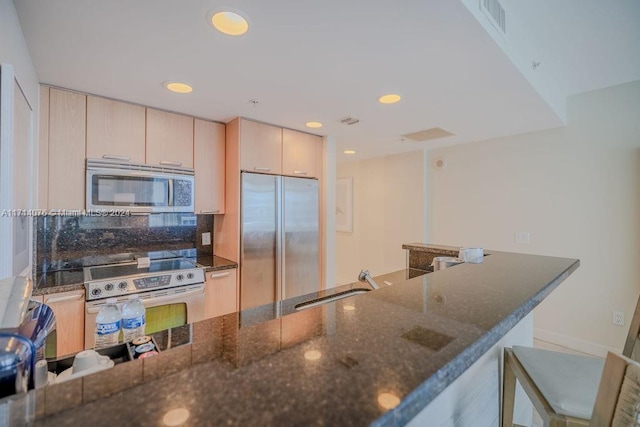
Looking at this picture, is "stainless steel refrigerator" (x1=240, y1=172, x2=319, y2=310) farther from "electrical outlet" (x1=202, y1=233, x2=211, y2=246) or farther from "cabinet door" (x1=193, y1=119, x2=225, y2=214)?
"electrical outlet" (x1=202, y1=233, x2=211, y2=246)

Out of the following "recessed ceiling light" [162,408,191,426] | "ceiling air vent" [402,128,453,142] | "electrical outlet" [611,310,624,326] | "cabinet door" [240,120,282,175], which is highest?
"ceiling air vent" [402,128,453,142]

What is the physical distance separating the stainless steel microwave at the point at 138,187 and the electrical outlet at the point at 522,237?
3454 millimetres

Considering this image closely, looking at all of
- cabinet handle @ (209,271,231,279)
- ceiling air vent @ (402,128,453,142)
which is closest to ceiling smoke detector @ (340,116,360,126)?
ceiling air vent @ (402,128,453,142)

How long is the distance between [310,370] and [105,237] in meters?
2.71

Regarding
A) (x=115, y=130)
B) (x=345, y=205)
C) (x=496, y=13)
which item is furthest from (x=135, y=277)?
(x=345, y=205)

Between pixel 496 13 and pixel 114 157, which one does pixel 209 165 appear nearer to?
pixel 114 157

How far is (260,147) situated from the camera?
2.80 metres

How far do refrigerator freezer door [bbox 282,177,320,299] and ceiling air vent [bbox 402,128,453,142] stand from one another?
126cm

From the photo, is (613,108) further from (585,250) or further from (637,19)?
(585,250)

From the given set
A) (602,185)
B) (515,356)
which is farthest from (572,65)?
(515,356)

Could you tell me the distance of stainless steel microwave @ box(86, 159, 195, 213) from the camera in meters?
2.19

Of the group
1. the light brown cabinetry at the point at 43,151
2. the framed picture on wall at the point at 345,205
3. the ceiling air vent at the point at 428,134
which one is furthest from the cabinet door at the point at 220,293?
the framed picture on wall at the point at 345,205

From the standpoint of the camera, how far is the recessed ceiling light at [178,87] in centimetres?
201

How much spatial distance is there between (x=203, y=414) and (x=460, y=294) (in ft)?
2.85
